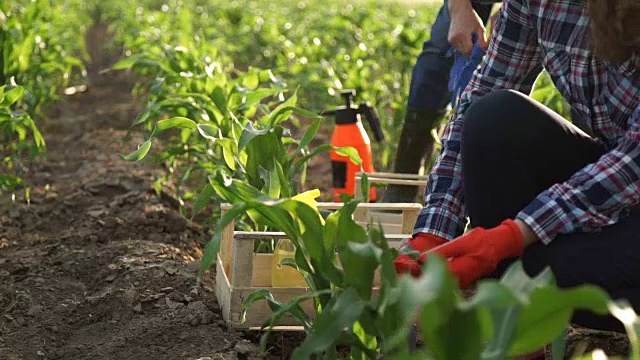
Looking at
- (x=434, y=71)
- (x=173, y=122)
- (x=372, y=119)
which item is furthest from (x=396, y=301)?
(x=372, y=119)

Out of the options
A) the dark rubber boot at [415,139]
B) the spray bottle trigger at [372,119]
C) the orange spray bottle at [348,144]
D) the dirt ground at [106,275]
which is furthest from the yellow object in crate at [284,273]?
the spray bottle trigger at [372,119]

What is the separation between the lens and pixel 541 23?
262cm

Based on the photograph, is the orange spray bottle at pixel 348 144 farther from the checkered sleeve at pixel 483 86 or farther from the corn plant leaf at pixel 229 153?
the checkered sleeve at pixel 483 86

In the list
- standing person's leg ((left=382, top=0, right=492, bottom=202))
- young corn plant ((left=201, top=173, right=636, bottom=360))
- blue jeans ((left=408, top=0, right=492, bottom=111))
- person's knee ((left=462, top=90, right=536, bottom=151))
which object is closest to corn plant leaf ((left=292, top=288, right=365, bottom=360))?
young corn plant ((left=201, top=173, right=636, bottom=360))

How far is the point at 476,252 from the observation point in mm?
2217

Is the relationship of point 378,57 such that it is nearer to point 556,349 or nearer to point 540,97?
point 540,97

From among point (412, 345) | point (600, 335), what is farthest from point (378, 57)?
point (412, 345)

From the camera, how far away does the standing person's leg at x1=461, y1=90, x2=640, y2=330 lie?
238 cm

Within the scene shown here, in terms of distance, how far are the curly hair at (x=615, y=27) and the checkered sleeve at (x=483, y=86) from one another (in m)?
0.30

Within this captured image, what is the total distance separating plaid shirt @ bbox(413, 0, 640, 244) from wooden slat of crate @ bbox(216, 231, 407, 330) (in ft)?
0.73

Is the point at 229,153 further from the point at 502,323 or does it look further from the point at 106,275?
the point at 502,323

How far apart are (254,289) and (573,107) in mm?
820

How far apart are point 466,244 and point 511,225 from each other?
117 mm

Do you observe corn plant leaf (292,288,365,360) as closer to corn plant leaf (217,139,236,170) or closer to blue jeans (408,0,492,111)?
corn plant leaf (217,139,236,170)
